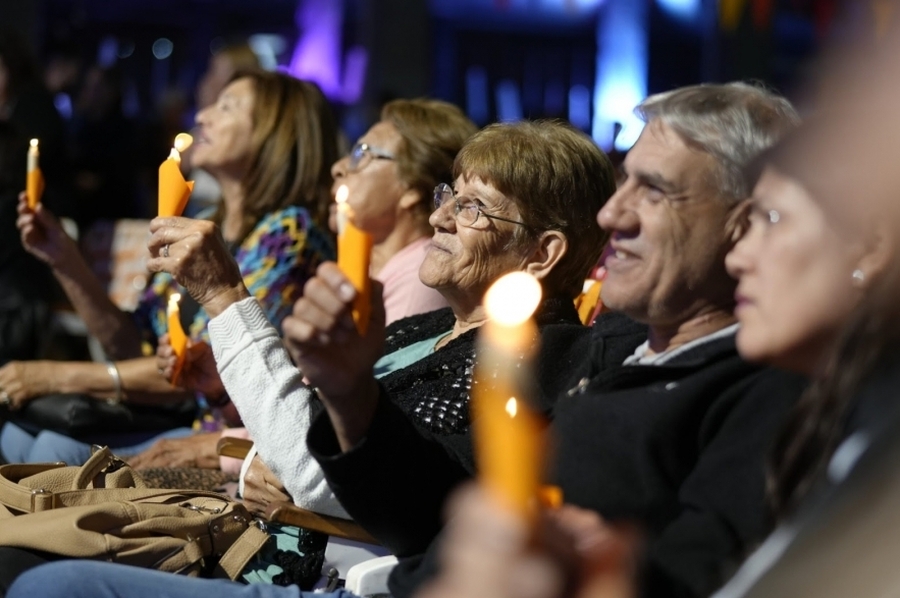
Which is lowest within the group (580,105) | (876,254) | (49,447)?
(580,105)

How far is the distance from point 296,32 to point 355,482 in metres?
10.7

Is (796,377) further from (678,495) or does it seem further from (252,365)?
(252,365)

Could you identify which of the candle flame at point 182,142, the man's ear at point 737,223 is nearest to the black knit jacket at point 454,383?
the man's ear at point 737,223

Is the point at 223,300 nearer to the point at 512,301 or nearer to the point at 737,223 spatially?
the point at 737,223

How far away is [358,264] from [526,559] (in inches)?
24.3

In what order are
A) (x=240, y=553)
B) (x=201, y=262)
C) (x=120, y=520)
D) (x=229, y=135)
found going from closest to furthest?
(x=120, y=520), (x=240, y=553), (x=201, y=262), (x=229, y=135)

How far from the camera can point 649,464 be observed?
1.84 meters

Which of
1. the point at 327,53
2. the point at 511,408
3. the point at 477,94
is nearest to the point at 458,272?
the point at 511,408

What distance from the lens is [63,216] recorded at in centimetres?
599

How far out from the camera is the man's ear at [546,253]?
280 cm

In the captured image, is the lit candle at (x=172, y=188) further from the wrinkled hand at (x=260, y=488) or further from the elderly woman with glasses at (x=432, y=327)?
the wrinkled hand at (x=260, y=488)

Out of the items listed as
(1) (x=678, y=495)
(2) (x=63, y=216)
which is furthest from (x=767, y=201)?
(2) (x=63, y=216)

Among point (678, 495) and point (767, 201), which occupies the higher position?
point (767, 201)

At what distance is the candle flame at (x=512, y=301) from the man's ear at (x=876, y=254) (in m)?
0.45
